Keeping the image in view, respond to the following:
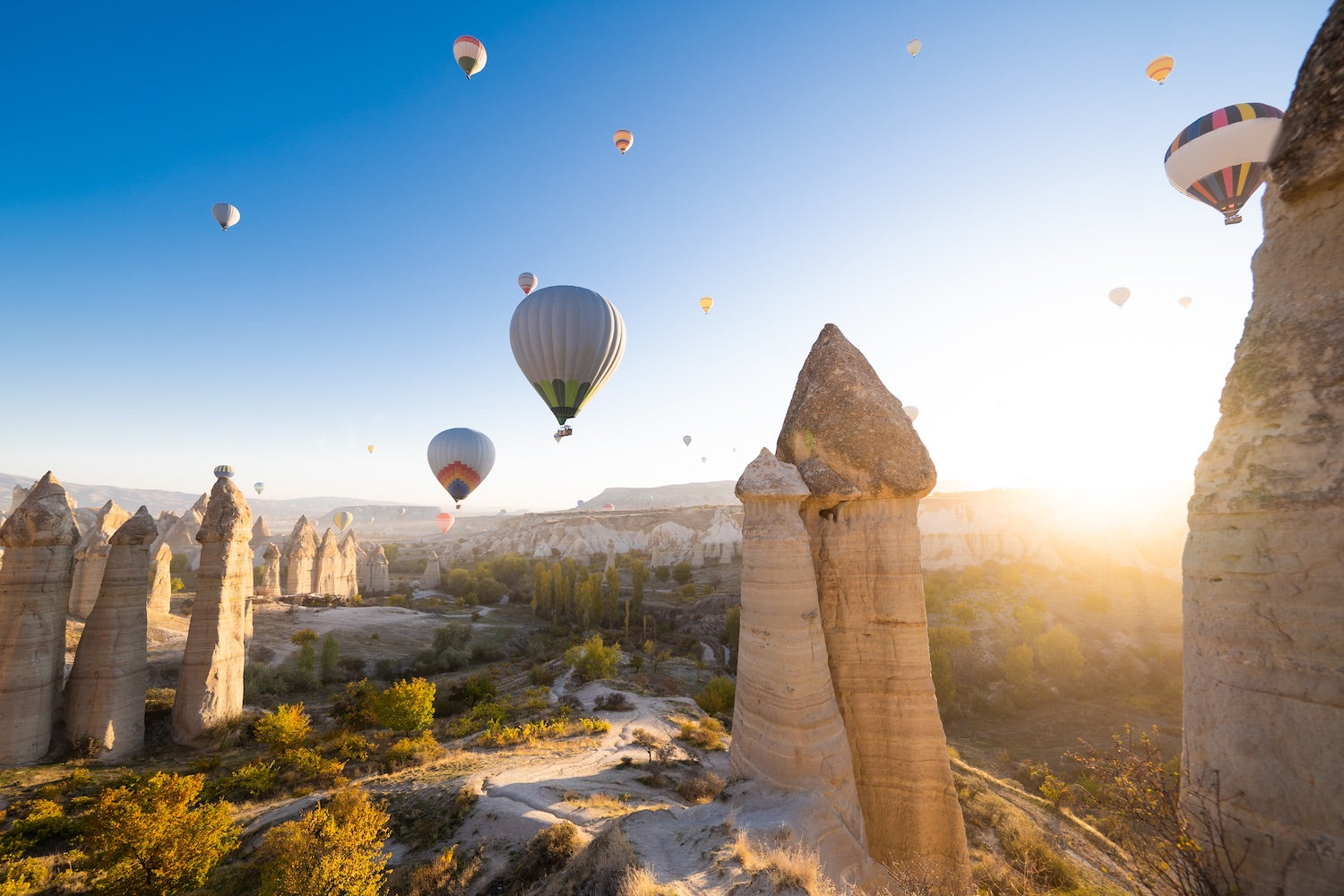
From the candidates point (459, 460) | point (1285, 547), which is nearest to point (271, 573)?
point (459, 460)

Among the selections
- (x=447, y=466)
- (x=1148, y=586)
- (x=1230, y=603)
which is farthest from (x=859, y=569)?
(x=1148, y=586)

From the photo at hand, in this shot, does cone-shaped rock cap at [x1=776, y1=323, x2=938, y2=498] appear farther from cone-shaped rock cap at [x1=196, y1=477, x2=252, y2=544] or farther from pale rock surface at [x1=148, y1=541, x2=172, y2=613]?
pale rock surface at [x1=148, y1=541, x2=172, y2=613]

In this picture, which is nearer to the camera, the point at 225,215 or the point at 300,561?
the point at 225,215

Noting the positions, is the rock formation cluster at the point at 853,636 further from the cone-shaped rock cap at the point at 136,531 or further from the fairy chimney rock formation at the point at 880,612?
the cone-shaped rock cap at the point at 136,531

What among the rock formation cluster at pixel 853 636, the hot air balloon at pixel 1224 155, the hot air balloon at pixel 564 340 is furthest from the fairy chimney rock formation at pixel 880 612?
the hot air balloon at pixel 1224 155

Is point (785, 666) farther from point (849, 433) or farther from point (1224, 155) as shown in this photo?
point (1224, 155)

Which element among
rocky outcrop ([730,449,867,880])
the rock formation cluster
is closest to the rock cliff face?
the rock formation cluster
